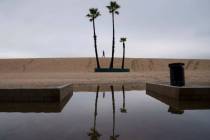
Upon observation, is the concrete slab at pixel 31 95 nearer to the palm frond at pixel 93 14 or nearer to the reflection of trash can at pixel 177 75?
the reflection of trash can at pixel 177 75

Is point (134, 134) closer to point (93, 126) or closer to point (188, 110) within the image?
point (93, 126)

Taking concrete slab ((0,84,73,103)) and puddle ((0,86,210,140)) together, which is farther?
concrete slab ((0,84,73,103))

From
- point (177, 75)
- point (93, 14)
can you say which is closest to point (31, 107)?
point (177, 75)

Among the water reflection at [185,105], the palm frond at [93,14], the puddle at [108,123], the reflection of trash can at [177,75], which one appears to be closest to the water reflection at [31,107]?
the puddle at [108,123]

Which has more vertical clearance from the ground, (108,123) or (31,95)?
(31,95)

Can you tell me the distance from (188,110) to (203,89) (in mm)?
2204

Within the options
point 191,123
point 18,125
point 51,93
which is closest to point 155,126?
point 191,123

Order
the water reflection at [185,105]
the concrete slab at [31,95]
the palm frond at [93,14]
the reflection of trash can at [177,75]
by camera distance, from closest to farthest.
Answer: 1. the water reflection at [185,105]
2. the concrete slab at [31,95]
3. the reflection of trash can at [177,75]
4. the palm frond at [93,14]

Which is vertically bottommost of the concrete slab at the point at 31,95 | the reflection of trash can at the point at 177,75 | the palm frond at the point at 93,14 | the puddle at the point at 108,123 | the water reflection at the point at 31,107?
the water reflection at the point at 31,107

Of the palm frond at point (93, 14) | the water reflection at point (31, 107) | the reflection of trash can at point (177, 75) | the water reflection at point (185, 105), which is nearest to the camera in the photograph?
the water reflection at point (185, 105)

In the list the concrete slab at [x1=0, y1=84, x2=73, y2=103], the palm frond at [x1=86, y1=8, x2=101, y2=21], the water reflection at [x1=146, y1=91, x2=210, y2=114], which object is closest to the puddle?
the water reflection at [x1=146, y1=91, x2=210, y2=114]

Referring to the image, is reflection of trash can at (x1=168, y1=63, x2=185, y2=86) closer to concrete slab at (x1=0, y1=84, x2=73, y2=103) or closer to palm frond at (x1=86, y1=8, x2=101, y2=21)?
concrete slab at (x1=0, y1=84, x2=73, y2=103)

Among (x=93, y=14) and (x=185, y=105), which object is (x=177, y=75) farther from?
(x=93, y=14)

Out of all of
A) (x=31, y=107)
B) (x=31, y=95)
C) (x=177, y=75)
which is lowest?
(x=31, y=107)
